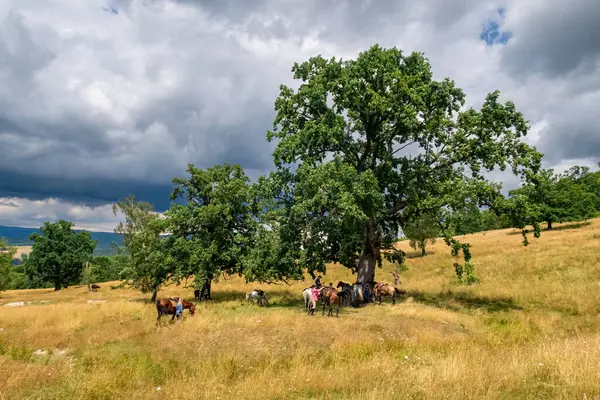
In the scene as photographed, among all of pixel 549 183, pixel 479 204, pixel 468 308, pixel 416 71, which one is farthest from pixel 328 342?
pixel 416 71

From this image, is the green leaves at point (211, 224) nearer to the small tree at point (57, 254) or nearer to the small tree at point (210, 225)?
the small tree at point (210, 225)

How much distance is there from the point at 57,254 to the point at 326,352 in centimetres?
7260

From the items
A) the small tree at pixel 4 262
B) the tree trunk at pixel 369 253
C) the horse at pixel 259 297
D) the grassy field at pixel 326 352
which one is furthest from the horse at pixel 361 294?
the small tree at pixel 4 262

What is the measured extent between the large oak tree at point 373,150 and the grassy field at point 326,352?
600cm

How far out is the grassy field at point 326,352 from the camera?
842 cm

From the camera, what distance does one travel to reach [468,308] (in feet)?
77.9

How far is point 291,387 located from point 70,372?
6.22 m

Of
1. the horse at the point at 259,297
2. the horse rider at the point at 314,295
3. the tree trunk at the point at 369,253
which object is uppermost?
the tree trunk at the point at 369,253

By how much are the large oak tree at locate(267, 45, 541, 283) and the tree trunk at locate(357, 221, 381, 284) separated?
0.25 feet

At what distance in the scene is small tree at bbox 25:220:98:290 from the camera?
6781 cm

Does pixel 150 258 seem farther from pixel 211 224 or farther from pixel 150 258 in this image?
pixel 211 224

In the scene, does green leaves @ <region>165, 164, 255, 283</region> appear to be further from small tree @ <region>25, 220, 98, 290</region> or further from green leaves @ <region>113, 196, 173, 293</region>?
small tree @ <region>25, 220, 98, 290</region>

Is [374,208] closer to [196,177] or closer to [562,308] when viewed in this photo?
[562,308]

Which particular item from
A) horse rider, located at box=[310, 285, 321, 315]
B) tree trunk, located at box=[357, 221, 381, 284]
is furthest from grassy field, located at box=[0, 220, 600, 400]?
tree trunk, located at box=[357, 221, 381, 284]
